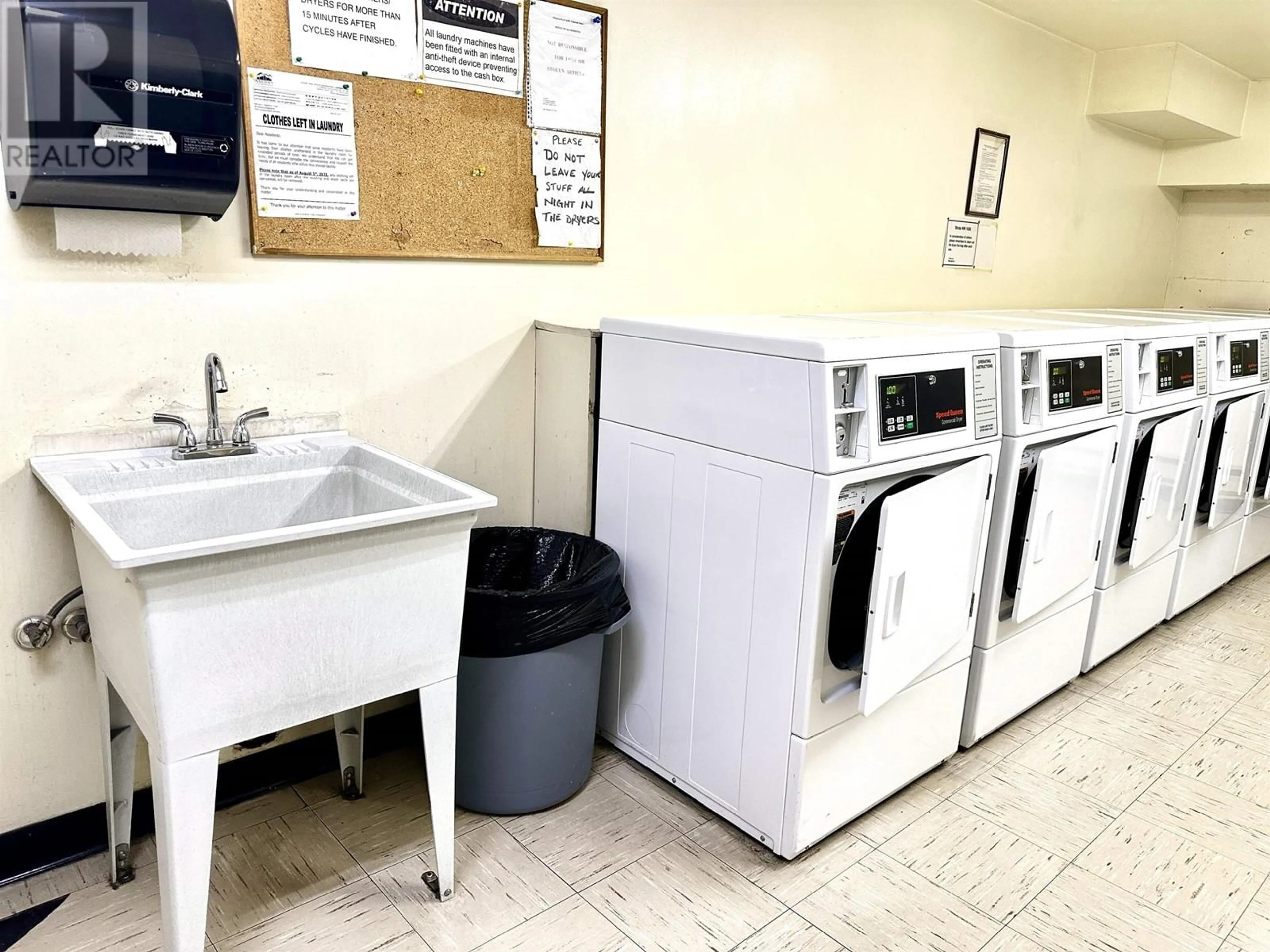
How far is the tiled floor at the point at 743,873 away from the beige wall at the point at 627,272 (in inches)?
16.6

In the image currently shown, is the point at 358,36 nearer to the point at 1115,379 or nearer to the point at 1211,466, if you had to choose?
the point at 1115,379

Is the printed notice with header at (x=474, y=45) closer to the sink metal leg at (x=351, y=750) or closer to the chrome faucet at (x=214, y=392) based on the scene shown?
the chrome faucet at (x=214, y=392)

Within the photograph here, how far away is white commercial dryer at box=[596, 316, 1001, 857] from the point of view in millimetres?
1791

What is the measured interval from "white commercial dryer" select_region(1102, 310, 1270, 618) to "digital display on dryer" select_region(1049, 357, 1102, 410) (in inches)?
37.4

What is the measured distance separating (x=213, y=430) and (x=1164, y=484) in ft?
9.34

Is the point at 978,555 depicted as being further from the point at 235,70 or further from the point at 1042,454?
the point at 235,70

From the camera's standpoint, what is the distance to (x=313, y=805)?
2.12m

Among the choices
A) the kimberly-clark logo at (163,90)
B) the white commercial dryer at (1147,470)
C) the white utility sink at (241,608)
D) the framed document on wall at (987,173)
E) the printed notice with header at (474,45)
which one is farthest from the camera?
the framed document on wall at (987,173)

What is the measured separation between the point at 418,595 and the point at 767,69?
206 cm

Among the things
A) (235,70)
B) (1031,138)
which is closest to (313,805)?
(235,70)

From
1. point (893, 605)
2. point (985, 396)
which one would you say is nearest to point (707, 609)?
point (893, 605)

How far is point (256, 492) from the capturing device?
1836 mm

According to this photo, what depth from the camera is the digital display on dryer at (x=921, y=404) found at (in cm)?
181

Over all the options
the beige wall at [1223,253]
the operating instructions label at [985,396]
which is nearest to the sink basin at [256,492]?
the operating instructions label at [985,396]
